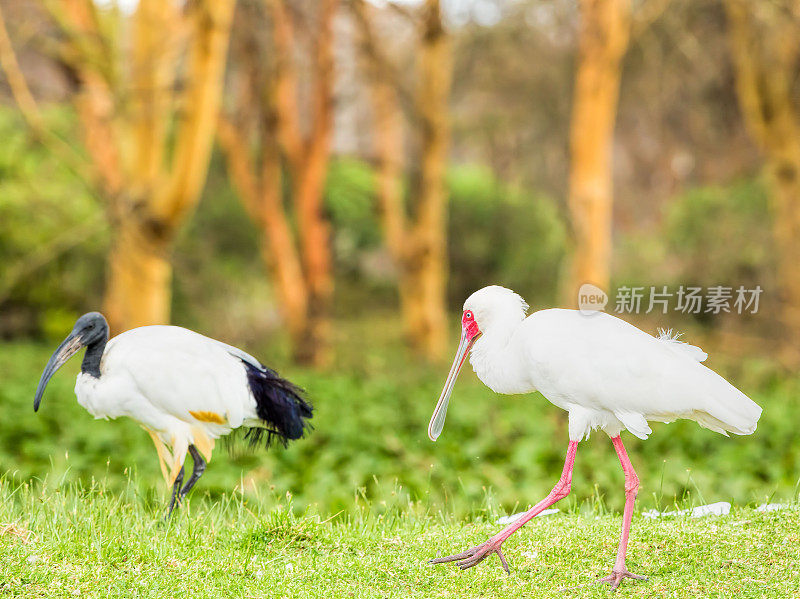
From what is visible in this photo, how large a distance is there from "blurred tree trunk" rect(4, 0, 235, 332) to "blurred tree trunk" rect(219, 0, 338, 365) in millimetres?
3314

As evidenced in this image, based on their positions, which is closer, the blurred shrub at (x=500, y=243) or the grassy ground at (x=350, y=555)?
the grassy ground at (x=350, y=555)

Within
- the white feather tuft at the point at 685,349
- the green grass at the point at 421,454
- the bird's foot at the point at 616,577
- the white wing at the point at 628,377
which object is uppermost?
the white feather tuft at the point at 685,349

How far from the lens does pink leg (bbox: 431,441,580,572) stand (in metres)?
3.56

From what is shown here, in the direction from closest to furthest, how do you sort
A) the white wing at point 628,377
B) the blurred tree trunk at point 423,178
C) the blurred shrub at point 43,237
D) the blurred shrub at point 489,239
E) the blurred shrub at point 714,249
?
the white wing at point 628,377, the blurred tree trunk at point 423,178, the blurred shrub at point 43,237, the blurred shrub at point 714,249, the blurred shrub at point 489,239

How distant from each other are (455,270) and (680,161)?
1110 cm

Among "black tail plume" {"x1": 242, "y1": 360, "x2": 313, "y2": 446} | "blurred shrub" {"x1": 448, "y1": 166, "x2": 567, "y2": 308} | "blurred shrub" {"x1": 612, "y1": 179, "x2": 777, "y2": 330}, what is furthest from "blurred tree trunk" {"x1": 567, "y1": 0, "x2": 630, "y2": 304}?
"blurred shrub" {"x1": 448, "y1": 166, "x2": 567, "y2": 308}

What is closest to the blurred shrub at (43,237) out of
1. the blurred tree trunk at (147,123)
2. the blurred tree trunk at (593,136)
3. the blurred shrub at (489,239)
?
the blurred tree trunk at (147,123)

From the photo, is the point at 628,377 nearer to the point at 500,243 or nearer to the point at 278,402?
the point at 278,402

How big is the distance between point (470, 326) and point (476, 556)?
918 mm

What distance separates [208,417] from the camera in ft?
14.5

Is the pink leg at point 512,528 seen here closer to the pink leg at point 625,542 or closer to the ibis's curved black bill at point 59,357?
the pink leg at point 625,542

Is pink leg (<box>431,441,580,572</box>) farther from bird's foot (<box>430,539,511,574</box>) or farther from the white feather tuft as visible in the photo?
the white feather tuft

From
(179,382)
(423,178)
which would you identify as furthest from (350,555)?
(423,178)

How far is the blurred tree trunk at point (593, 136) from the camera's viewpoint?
10172 mm
